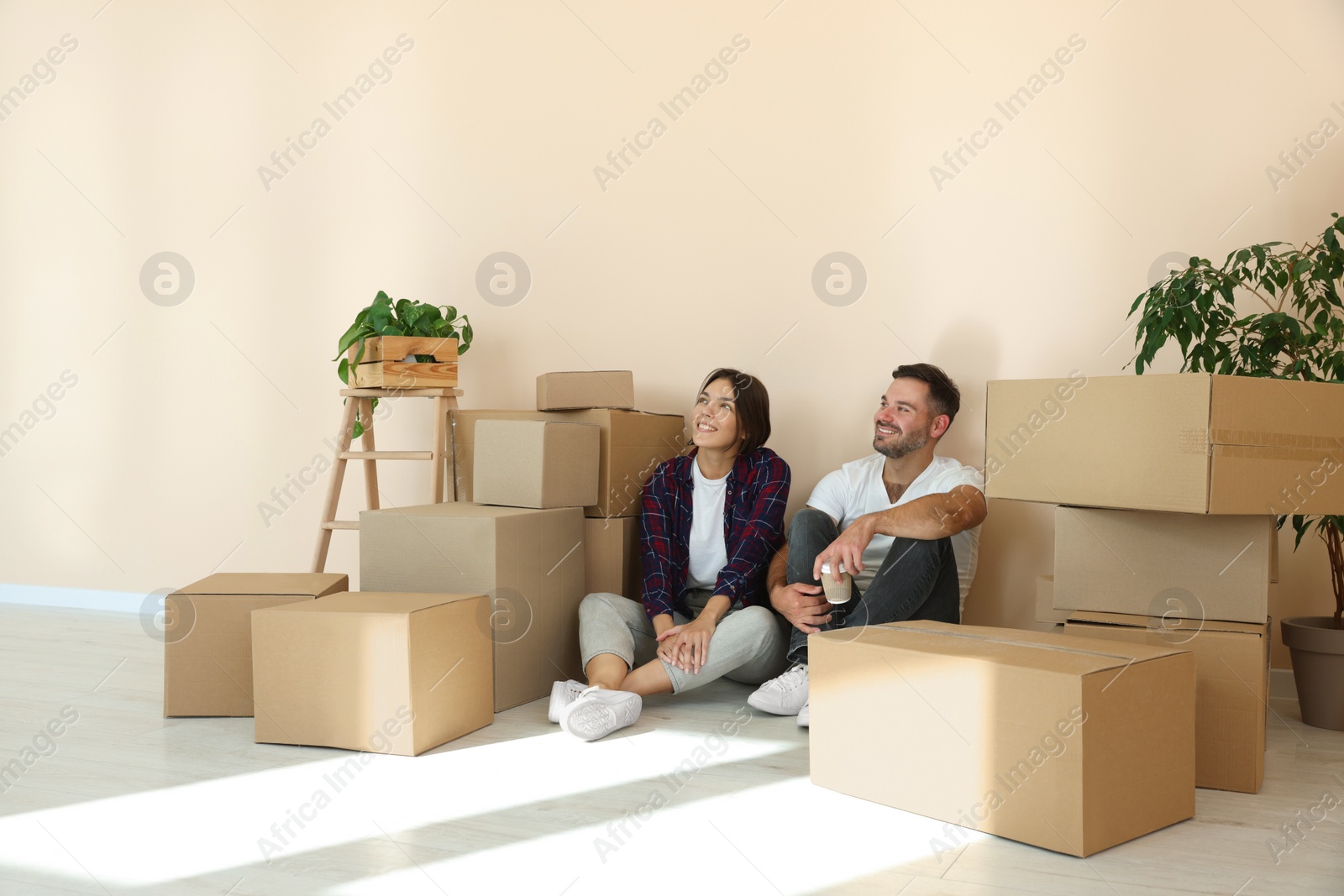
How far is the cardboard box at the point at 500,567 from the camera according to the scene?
2248 millimetres

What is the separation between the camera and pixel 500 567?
224 cm

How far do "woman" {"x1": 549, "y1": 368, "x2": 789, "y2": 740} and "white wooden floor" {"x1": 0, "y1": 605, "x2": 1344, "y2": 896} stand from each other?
0.15 meters

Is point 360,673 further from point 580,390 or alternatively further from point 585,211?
point 585,211

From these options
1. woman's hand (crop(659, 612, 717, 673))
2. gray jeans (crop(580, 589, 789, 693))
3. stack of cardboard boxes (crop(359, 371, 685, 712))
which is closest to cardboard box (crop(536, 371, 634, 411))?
stack of cardboard boxes (crop(359, 371, 685, 712))

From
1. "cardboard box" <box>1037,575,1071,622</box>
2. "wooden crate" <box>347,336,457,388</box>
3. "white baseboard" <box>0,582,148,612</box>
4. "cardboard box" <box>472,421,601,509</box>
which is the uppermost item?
"wooden crate" <box>347,336,457,388</box>

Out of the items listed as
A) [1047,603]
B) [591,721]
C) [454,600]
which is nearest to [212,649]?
[454,600]

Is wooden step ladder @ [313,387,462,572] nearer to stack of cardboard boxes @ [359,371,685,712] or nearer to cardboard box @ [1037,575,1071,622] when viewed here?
stack of cardboard boxes @ [359,371,685,712]

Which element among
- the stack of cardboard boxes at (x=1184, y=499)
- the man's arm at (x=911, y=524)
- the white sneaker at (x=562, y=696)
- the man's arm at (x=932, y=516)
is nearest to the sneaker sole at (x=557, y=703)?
the white sneaker at (x=562, y=696)

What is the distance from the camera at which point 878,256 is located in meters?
2.75

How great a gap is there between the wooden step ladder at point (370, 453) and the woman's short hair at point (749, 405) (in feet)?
2.82

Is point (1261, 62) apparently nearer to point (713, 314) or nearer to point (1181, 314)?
point (1181, 314)

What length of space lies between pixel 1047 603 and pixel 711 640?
0.74 meters

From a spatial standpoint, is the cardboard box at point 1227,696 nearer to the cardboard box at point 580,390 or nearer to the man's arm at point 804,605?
the man's arm at point 804,605

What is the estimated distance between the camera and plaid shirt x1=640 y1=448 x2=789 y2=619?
8.02 ft
